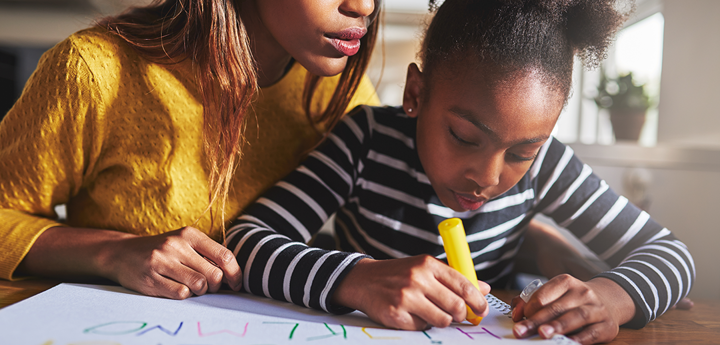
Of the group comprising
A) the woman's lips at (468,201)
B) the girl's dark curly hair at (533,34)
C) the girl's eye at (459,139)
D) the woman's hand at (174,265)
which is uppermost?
the girl's dark curly hair at (533,34)

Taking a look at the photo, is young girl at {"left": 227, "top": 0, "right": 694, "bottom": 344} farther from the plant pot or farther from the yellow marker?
the plant pot

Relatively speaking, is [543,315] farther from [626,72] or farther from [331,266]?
[626,72]

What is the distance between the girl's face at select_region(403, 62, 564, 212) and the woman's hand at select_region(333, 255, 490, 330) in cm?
13

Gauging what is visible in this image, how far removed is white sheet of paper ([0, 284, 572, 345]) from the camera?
1.04 feet

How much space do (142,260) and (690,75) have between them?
1388mm

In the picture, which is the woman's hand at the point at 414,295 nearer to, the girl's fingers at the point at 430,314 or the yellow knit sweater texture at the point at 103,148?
the girl's fingers at the point at 430,314

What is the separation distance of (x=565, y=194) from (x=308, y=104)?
0.36 meters

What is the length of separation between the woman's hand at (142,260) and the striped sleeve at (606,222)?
1.31ft

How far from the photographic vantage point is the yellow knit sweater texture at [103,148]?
1.66 ft

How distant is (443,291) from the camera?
37 centimetres

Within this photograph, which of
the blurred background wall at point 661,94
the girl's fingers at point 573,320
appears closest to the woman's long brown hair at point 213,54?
the girl's fingers at point 573,320

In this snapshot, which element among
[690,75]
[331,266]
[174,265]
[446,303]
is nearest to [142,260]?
[174,265]

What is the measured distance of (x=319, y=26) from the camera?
1.65 feet

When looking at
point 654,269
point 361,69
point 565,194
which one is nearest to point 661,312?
point 654,269
